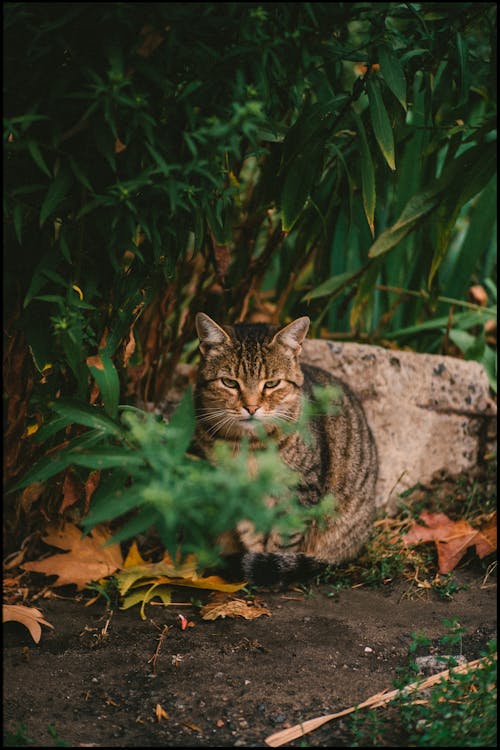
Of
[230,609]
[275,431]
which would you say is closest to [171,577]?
[230,609]

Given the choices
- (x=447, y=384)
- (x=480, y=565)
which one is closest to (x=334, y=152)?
(x=447, y=384)

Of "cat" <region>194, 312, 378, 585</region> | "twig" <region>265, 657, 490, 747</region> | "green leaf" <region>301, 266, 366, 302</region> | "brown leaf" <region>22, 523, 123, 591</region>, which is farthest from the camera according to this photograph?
"green leaf" <region>301, 266, 366, 302</region>

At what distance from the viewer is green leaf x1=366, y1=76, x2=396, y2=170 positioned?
2.21 metres

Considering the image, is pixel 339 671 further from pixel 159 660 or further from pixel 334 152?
pixel 334 152

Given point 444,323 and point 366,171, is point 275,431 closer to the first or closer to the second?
point 366,171

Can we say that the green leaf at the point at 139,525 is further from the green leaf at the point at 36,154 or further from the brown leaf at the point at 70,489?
the brown leaf at the point at 70,489

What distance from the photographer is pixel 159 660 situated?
2.19m

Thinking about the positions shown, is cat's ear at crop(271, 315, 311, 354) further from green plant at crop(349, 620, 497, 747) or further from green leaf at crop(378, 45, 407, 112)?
green plant at crop(349, 620, 497, 747)

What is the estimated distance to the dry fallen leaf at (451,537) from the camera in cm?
288

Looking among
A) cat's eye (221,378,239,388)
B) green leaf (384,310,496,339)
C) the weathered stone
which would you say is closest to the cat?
cat's eye (221,378,239,388)

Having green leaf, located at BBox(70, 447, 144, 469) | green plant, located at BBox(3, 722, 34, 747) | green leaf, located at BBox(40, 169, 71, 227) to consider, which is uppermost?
green leaf, located at BBox(40, 169, 71, 227)

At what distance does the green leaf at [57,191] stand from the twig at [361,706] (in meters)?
1.33

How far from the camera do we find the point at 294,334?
9.20ft

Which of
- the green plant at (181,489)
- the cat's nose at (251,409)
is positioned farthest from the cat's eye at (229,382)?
the green plant at (181,489)
